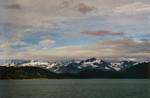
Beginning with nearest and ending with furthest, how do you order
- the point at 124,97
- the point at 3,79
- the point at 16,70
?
the point at 124,97, the point at 16,70, the point at 3,79

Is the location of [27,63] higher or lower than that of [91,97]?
higher

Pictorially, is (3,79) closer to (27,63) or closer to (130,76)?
(27,63)

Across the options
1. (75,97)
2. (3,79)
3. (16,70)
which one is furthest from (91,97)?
(3,79)

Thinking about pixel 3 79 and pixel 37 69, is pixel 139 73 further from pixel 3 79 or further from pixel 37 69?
pixel 3 79

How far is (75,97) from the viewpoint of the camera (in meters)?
56.1

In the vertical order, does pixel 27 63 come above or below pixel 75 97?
above

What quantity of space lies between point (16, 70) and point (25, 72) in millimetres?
12468

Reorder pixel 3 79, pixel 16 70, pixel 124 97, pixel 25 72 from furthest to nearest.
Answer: pixel 3 79
pixel 16 70
pixel 25 72
pixel 124 97

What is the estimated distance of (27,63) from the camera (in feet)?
527

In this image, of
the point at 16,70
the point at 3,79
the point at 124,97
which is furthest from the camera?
the point at 3,79

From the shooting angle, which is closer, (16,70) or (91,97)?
(91,97)

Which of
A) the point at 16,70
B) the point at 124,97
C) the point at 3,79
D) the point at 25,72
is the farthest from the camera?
the point at 3,79

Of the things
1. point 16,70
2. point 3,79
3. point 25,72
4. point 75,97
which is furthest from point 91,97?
point 3,79

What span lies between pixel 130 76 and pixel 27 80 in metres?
62.8
